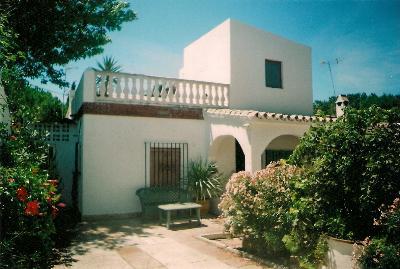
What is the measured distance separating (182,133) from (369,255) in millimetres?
7737

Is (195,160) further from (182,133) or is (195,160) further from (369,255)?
(369,255)

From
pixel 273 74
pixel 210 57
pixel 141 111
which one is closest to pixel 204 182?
pixel 141 111

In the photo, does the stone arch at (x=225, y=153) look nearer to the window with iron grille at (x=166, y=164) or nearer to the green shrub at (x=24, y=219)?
the window with iron grille at (x=166, y=164)

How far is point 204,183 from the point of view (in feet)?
34.0

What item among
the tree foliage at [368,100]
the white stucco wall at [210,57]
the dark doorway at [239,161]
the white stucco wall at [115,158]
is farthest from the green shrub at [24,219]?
the tree foliage at [368,100]

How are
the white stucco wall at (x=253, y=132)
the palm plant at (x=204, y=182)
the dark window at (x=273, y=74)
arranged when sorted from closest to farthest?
the white stucco wall at (x=253, y=132)
the palm plant at (x=204, y=182)
the dark window at (x=273, y=74)

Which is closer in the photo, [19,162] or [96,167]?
[19,162]

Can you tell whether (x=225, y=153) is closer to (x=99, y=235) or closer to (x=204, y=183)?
(x=204, y=183)

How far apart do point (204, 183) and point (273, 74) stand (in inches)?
232

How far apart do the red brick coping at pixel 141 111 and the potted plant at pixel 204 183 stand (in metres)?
1.80

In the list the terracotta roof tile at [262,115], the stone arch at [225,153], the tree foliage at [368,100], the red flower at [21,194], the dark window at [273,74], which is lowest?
the red flower at [21,194]

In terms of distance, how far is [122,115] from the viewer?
10.3m

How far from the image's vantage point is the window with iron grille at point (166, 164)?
35.0 ft

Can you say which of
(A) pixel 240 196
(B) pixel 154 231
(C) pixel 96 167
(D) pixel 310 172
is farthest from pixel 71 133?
(D) pixel 310 172
